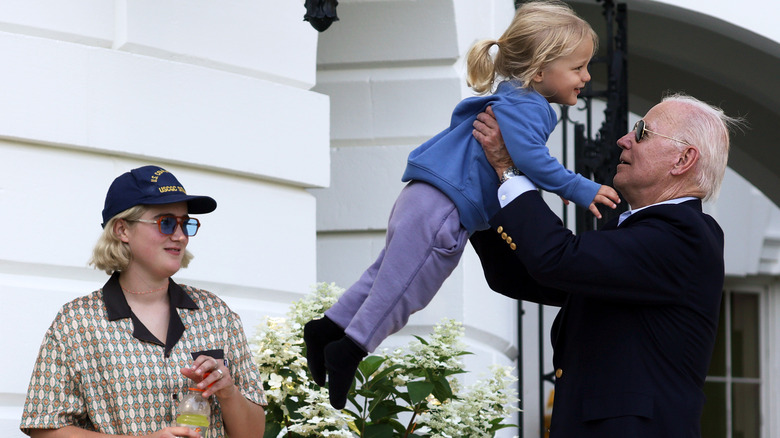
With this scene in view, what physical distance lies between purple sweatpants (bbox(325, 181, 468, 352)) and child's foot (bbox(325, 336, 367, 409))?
4 centimetres

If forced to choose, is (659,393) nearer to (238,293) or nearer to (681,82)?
(238,293)

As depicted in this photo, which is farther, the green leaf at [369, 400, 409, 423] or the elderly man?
the green leaf at [369, 400, 409, 423]

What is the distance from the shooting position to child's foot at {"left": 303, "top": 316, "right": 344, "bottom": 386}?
340 cm

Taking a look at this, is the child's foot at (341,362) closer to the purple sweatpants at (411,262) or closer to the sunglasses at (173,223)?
the purple sweatpants at (411,262)

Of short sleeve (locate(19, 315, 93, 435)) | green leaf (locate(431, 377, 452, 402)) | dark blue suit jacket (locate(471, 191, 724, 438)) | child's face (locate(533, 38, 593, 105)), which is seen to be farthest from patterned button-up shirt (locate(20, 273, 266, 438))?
child's face (locate(533, 38, 593, 105))

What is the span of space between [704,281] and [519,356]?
3.64 metres

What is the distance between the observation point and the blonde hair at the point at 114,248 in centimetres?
353

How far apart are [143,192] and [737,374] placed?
41.1 feet

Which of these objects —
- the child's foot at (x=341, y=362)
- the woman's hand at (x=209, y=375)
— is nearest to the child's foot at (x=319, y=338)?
the child's foot at (x=341, y=362)

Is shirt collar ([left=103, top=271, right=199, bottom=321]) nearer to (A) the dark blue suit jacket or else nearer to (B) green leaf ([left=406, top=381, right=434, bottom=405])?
(B) green leaf ([left=406, top=381, right=434, bottom=405])

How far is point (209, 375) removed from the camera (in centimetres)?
335

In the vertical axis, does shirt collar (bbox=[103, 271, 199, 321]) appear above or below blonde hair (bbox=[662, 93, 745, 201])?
below

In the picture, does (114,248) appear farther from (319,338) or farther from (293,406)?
(293,406)

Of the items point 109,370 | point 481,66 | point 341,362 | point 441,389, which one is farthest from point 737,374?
point 109,370
